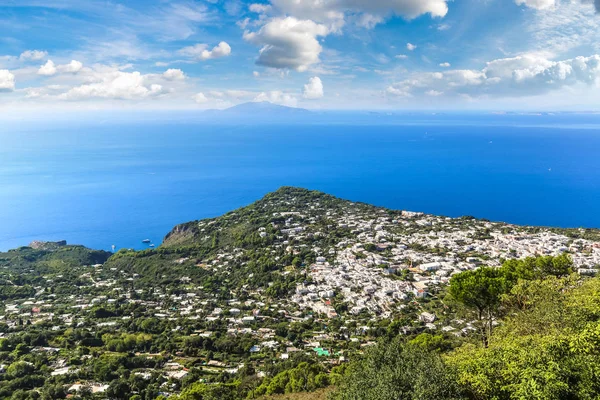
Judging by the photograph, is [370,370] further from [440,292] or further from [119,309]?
[119,309]

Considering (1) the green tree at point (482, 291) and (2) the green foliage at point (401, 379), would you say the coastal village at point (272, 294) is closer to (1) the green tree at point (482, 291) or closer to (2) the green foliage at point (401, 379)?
(1) the green tree at point (482, 291)

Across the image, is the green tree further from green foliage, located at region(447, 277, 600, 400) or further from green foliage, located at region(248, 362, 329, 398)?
green foliage, located at region(248, 362, 329, 398)

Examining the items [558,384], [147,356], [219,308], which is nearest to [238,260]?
[219,308]

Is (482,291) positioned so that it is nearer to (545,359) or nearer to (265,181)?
(545,359)

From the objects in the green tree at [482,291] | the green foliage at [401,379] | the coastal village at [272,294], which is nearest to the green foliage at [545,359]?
the green foliage at [401,379]

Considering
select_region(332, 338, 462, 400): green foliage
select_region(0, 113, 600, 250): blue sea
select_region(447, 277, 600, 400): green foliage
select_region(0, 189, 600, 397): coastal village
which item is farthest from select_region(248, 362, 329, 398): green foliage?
select_region(0, 113, 600, 250): blue sea

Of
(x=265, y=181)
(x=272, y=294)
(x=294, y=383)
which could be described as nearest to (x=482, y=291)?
(x=294, y=383)
